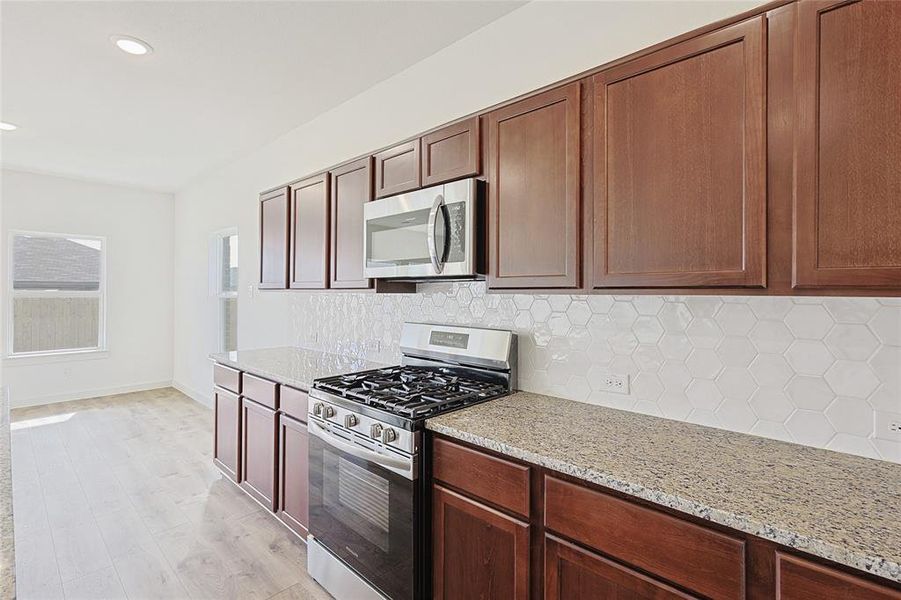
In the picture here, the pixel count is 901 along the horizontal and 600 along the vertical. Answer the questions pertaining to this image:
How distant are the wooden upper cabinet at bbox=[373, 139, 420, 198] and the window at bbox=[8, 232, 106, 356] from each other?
5.46 m

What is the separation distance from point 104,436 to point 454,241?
4.51 metres

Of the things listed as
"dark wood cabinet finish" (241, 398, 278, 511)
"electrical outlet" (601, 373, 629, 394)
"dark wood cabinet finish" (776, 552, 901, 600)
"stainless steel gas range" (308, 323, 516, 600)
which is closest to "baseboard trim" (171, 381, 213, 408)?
"dark wood cabinet finish" (241, 398, 278, 511)

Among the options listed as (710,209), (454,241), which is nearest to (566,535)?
(710,209)

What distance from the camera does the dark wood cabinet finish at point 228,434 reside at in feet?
9.93

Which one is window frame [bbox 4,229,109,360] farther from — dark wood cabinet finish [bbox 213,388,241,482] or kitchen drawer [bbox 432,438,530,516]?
kitchen drawer [bbox 432,438,530,516]

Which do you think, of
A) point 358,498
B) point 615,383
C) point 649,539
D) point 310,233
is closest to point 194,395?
point 310,233

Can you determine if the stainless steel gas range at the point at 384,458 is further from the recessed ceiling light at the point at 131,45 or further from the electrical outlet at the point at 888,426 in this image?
the recessed ceiling light at the point at 131,45

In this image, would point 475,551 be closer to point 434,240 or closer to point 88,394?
point 434,240

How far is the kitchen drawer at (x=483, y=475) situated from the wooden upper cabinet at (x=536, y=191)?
27.1 inches

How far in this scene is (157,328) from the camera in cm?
639

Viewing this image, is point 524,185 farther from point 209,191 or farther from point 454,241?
point 209,191

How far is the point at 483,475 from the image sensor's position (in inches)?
60.0

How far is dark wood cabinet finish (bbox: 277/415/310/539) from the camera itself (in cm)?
240

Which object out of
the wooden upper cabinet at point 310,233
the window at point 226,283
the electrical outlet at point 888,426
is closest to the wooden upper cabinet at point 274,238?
the wooden upper cabinet at point 310,233
